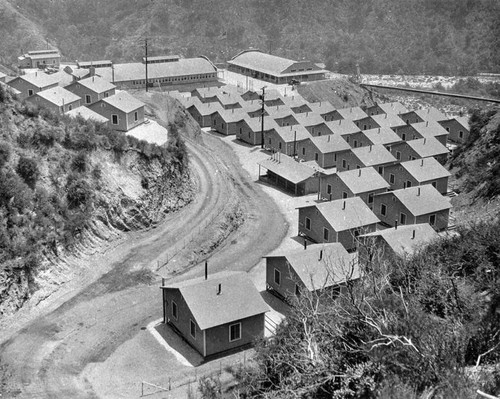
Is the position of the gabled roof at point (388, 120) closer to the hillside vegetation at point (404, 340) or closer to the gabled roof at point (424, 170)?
the gabled roof at point (424, 170)

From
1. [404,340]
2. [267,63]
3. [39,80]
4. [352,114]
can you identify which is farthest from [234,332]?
[267,63]

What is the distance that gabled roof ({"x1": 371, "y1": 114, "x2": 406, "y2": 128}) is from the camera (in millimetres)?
69625

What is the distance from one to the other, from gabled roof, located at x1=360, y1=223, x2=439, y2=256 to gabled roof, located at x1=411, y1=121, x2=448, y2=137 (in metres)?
30.1

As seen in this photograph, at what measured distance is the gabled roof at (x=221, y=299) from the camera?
95.3 ft

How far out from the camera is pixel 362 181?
1921 inches

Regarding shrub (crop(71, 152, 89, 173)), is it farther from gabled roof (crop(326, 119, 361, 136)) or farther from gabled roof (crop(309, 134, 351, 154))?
gabled roof (crop(326, 119, 361, 136))

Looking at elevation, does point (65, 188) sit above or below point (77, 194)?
above

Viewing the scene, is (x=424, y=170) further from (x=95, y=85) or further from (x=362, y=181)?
(x=95, y=85)

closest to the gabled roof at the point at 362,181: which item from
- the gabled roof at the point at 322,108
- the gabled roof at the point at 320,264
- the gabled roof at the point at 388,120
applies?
the gabled roof at the point at 320,264

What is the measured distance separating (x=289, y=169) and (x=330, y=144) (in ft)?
27.3

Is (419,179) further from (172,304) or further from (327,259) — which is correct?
(172,304)

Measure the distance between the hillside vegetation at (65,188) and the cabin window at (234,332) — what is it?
35.1 feet

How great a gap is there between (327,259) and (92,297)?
12.6 m

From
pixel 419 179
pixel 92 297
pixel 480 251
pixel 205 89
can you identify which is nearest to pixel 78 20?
pixel 205 89
